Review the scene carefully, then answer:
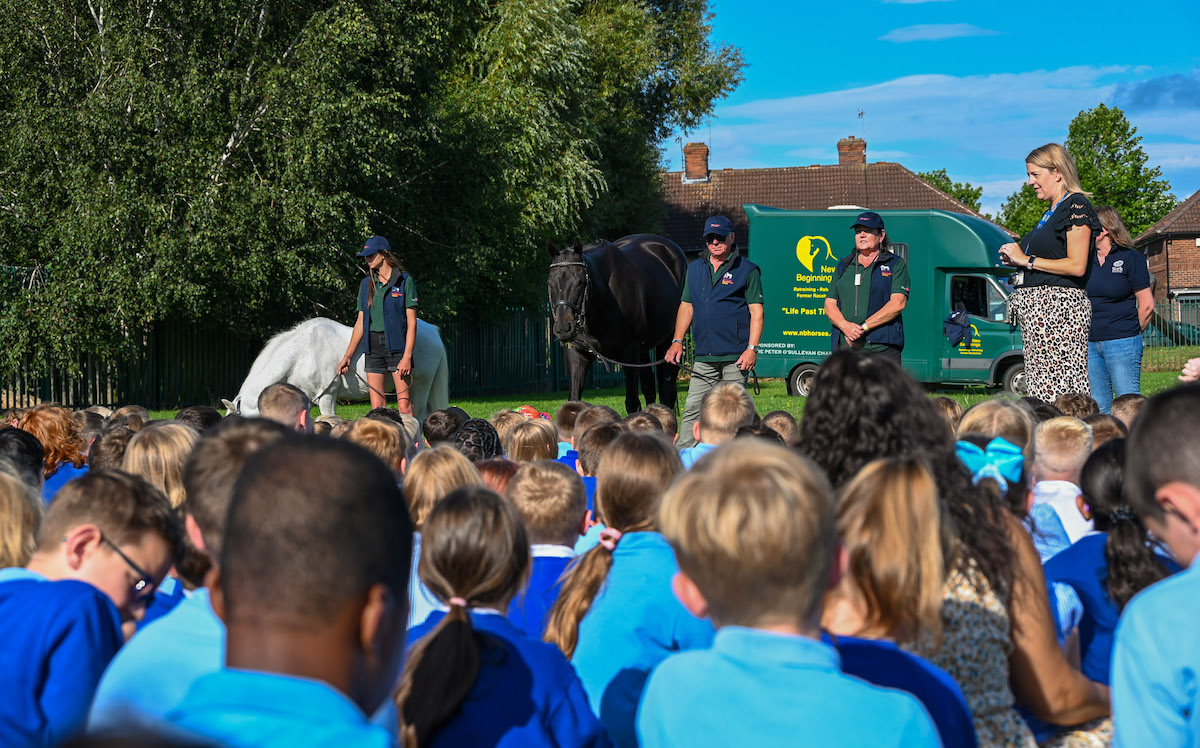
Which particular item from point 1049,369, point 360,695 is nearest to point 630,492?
point 360,695

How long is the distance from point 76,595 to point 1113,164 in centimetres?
4906

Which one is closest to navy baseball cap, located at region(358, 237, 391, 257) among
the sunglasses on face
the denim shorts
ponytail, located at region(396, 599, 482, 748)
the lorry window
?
the denim shorts

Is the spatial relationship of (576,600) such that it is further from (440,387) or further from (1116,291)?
(440,387)

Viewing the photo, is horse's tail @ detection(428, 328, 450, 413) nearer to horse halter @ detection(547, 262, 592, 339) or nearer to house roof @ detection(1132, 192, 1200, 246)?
horse halter @ detection(547, 262, 592, 339)

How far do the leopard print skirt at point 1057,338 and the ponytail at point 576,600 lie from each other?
5.96 metres

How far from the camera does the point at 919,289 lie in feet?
70.1

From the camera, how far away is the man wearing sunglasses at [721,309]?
9844 millimetres

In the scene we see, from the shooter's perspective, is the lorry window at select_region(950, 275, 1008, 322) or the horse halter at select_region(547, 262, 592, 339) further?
the lorry window at select_region(950, 275, 1008, 322)

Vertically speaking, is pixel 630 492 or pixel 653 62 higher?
pixel 653 62

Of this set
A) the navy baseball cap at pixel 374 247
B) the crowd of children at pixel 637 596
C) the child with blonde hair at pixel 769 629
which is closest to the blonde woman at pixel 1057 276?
the crowd of children at pixel 637 596

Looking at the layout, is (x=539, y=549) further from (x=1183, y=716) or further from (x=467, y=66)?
(x=467, y=66)

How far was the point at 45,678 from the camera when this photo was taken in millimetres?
2625

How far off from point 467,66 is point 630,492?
1024 inches

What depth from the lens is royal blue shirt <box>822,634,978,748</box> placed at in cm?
238
